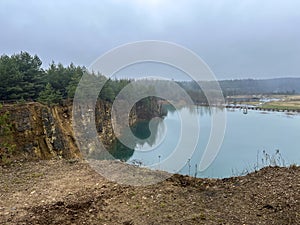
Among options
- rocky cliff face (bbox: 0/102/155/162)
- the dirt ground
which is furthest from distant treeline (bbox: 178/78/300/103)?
the dirt ground

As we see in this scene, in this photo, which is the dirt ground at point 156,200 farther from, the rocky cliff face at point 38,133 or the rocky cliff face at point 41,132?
the rocky cliff face at point 38,133

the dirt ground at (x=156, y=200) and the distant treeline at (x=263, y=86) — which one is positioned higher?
the distant treeline at (x=263, y=86)

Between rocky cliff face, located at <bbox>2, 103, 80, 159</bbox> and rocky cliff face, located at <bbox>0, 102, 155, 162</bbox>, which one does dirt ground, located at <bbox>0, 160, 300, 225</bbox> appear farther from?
rocky cliff face, located at <bbox>2, 103, 80, 159</bbox>

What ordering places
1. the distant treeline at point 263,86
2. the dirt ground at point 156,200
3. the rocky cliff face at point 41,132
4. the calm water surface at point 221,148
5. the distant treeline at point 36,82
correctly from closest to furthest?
the dirt ground at point 156,200 → the calm water surface at point 221,148 → the rocky cliff face at point 41,132 → the distant treeline at point 36,82 → the distant treeline at point 263,86

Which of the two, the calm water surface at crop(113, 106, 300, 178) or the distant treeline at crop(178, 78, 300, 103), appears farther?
the distant treeline at crop(178, 78, 300, 103)

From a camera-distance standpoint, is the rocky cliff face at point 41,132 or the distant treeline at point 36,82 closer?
the rocky cliff face at point 41,132

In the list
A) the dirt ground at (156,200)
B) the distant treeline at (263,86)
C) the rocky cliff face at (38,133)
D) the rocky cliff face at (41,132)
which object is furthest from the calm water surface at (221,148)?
the distant treeline at (263,86)

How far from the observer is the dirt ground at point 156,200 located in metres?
3.10

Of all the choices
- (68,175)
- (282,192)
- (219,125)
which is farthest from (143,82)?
(282,192)

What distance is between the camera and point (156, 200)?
3559 millimetres

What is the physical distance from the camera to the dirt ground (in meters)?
3.10

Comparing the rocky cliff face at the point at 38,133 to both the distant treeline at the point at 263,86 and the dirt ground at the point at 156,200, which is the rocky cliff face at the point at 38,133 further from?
the distant treeline at the point at 263,86

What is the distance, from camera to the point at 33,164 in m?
5.66

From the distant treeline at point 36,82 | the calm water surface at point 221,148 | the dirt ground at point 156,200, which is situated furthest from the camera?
the distant treeline at point 36,82
